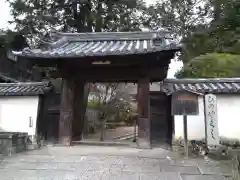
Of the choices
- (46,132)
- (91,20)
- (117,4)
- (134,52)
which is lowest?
(46,132)

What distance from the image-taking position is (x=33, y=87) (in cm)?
1096

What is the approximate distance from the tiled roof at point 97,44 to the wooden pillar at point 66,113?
1.22 meters

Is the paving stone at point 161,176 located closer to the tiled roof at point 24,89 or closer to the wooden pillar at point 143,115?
the wooden pillar at point 143,115

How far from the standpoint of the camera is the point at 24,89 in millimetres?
10727

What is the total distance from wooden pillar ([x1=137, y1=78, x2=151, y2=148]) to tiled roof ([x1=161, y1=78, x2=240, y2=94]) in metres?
0.75

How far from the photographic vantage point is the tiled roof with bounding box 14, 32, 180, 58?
926 cm

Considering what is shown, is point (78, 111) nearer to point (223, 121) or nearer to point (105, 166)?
point (105, 166)

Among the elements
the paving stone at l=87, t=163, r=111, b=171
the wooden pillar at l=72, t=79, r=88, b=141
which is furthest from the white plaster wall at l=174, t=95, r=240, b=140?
the wooden pillar at l=72, t=79, r=88, b=141

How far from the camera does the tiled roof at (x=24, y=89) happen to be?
10.4 m

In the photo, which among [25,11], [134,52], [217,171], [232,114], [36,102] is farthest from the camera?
[25,11]

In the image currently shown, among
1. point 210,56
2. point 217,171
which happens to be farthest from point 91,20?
point 217,171

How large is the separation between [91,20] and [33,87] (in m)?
11.2

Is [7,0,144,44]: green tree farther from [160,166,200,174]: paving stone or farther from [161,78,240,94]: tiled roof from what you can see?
[160,166,200,174]: paving stone

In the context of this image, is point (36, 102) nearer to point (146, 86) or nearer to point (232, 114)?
point (146, 86)
